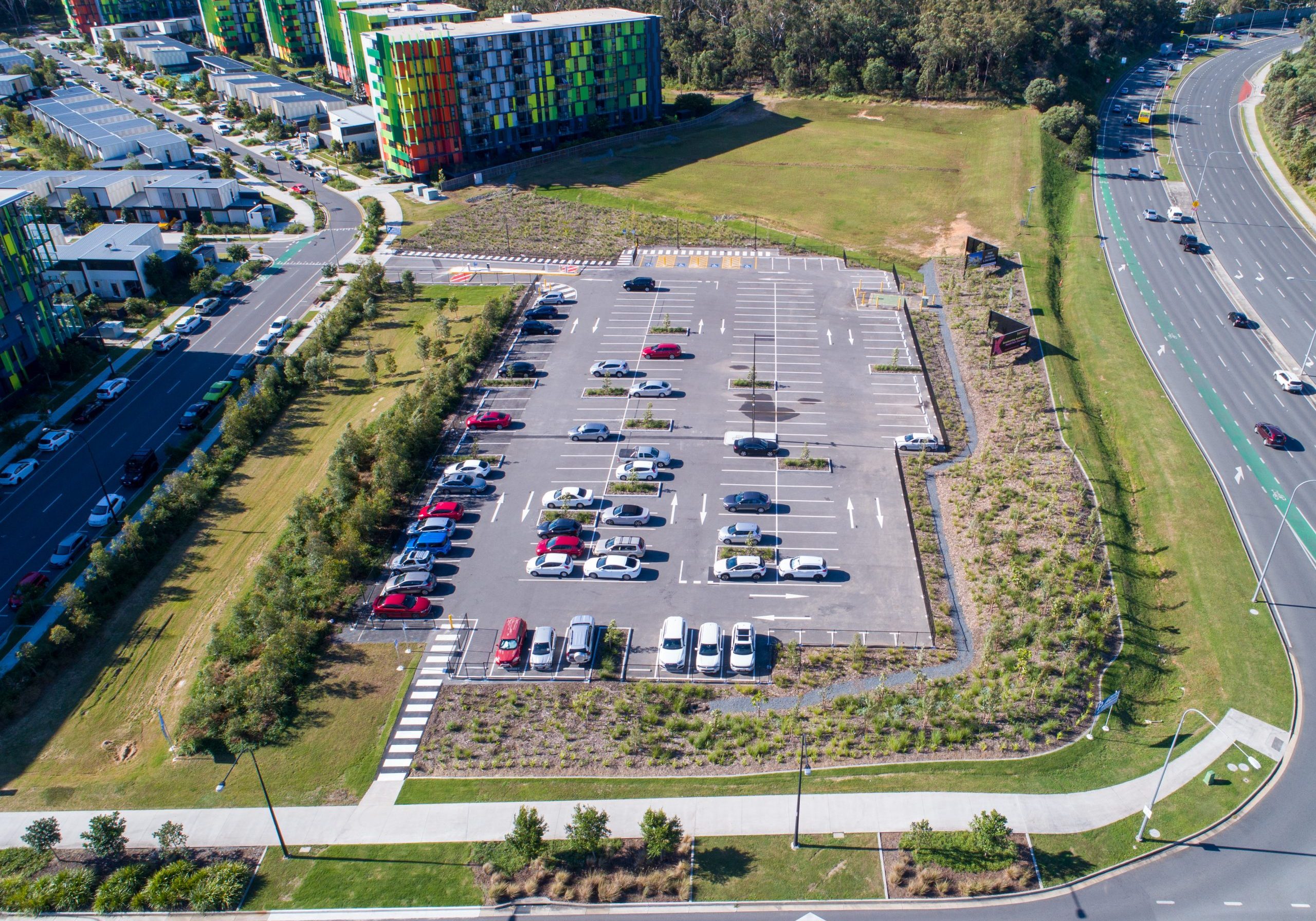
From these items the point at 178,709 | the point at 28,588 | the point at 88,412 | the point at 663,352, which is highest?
the point at 663,352

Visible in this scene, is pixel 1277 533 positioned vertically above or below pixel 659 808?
above

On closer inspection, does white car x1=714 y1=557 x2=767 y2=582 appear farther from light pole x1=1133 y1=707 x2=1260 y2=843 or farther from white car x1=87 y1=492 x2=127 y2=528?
white car x1=87 y1=492 x2=127 y2=528

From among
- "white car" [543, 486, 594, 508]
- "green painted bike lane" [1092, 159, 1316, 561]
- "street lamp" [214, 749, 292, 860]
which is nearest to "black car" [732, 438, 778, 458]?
"white car" [543, 486, 594, 508]

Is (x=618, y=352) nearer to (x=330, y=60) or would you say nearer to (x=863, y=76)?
(x=863, y=76)

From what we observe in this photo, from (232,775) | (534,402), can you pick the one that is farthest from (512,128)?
(232,775)

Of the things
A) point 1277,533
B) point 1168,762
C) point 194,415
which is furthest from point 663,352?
point 1168,762

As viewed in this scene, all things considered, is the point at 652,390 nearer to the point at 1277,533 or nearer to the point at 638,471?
the point at 638,471

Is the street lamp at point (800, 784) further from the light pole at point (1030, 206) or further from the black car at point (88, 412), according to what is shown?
the light pole at point (1030, 206)
